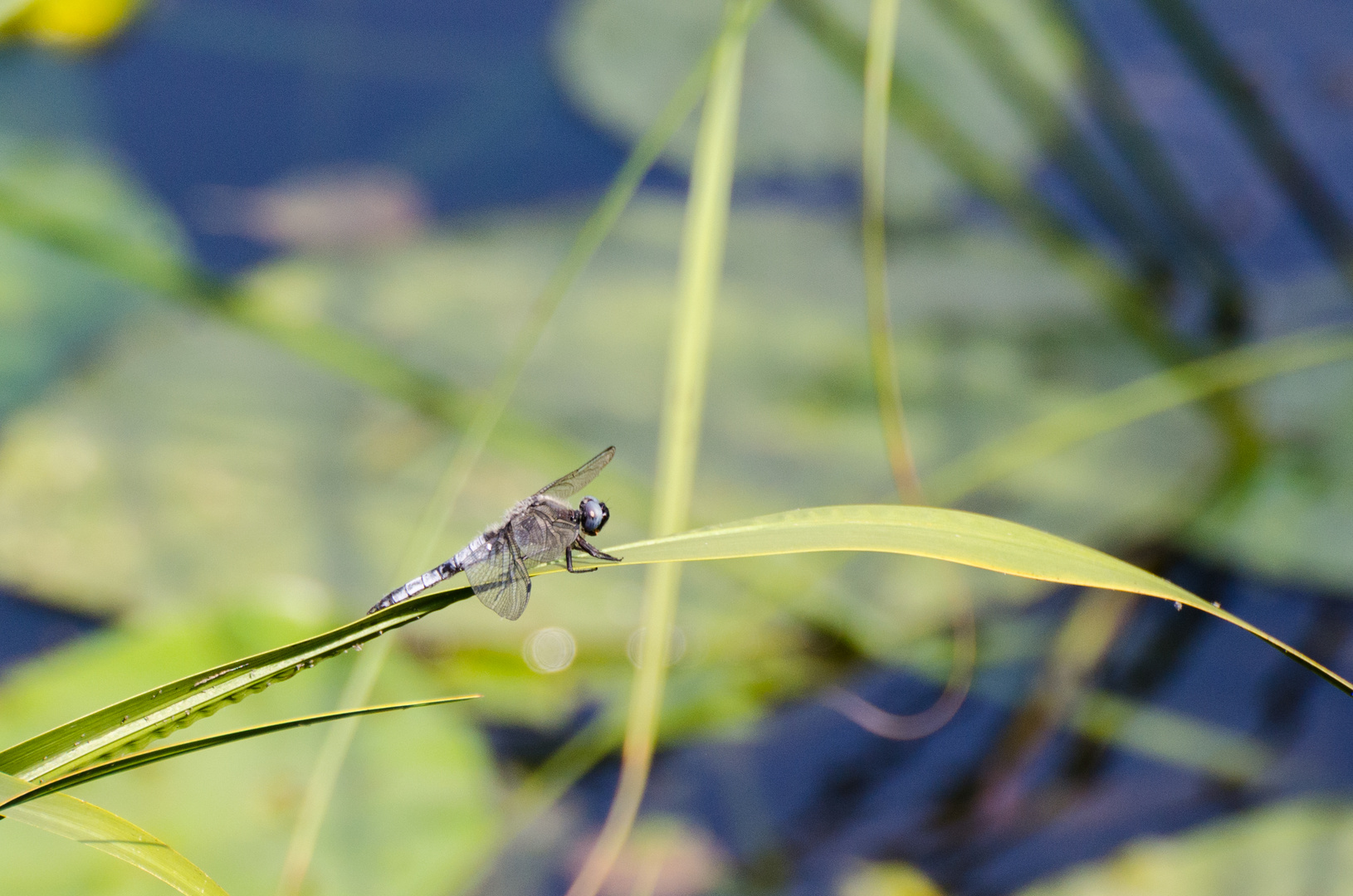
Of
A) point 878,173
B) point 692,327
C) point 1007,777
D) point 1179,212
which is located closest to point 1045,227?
point 1179,212

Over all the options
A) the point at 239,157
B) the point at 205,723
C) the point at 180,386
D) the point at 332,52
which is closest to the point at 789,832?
the point at 205,723

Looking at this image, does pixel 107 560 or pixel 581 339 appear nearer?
pixel 107 560

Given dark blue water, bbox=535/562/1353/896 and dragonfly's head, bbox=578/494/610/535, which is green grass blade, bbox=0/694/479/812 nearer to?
dragonfly's head, bbox=578/494/610/535

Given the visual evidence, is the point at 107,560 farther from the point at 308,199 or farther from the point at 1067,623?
the point at 1067,623

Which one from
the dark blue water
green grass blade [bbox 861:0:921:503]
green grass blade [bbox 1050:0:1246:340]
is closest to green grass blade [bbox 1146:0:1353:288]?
green grass blade [bbox 1050:0:1246:340]

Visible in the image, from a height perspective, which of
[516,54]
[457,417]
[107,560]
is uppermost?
[516,54]

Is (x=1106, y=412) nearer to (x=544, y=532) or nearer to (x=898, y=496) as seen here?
(x=898, y=496)

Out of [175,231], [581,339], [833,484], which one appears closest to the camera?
[833,484]
